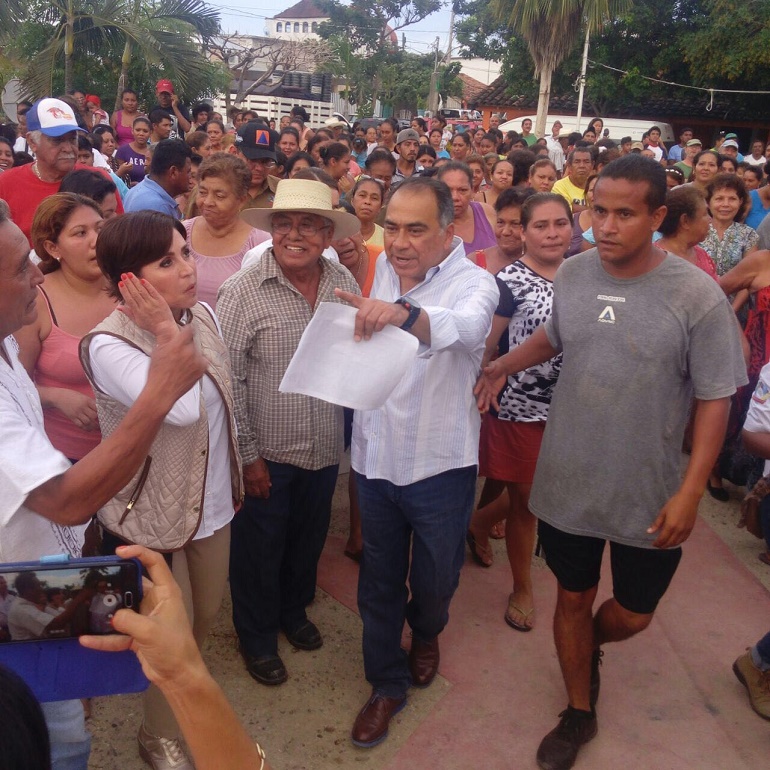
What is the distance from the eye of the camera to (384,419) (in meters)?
2.60

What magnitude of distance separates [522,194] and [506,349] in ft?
4.10

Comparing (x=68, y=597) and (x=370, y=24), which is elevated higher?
(x=370, y=24)

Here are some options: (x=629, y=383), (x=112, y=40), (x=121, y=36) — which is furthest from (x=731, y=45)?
(x=629, y=383)

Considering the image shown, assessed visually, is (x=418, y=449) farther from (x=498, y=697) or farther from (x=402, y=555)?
(x=498, y=697)

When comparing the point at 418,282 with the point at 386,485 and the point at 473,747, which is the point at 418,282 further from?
the point at 473,747

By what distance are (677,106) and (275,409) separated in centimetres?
3136

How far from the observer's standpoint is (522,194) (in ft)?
14.0

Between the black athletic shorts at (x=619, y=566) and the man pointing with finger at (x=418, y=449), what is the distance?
1.12ft

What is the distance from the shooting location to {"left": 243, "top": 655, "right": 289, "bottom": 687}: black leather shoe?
3.02 meters

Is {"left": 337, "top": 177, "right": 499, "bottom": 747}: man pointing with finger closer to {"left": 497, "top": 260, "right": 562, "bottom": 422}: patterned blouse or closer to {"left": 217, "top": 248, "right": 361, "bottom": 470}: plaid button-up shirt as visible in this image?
{"left": 217, "top": 248, "right": 361, "bottom": 470}: plaid button-up shirt

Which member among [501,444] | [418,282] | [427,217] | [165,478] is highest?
[427,217]

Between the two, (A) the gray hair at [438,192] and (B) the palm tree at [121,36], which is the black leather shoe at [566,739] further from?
(B) the palm tree at [121,36]

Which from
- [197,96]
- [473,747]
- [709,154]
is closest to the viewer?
[473,747]

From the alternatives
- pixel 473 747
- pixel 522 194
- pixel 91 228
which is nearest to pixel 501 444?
pixel 473 747
